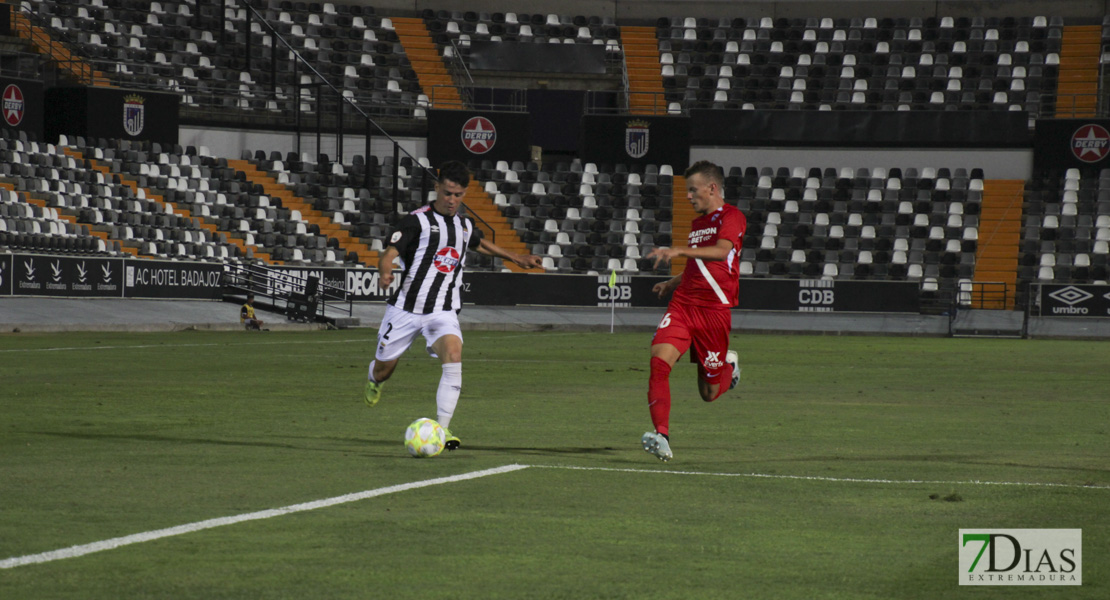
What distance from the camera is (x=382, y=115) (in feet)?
169

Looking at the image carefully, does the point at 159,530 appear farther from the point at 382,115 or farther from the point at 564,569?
the point at 382,115

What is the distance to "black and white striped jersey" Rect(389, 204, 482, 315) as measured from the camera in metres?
11.0

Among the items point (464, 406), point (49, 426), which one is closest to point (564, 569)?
point (49, 426)

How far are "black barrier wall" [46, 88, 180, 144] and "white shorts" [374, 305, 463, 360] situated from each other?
120ft

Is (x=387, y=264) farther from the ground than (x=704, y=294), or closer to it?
farther from the ground

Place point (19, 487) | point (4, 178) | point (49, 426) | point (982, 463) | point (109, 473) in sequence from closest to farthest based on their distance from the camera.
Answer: point (19, 487)
point (109, 473)
point (982, 463)
point (49, 426)
point (4, 178)

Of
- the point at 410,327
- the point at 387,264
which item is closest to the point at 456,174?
the point at 387,264

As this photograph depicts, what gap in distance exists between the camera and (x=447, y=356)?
36.2 feet

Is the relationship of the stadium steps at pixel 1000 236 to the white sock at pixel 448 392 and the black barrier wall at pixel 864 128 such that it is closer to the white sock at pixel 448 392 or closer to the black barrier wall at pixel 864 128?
the black barrier wall at pixel 864 128

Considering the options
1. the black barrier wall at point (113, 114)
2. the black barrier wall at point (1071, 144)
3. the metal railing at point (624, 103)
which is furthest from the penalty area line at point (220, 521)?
the black barrier wall at point (1071, 144)

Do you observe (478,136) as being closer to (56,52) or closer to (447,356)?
(56,52)

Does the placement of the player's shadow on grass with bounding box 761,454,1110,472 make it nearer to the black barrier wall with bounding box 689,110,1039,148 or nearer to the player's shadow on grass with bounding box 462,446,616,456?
the player's shadow on grass with bounding box 462,446,616,456

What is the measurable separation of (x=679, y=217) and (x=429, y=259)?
38.9 m

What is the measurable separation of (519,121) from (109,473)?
42494 mm
